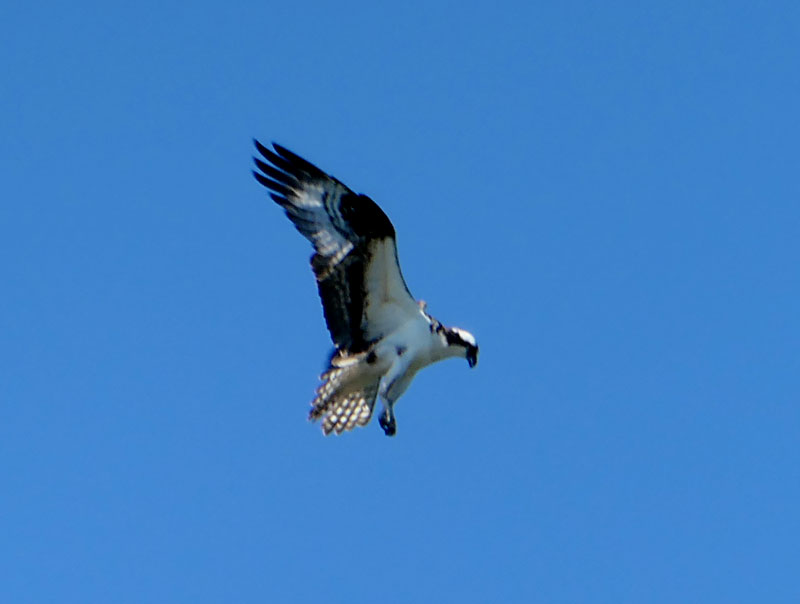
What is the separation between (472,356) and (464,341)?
0.17 m

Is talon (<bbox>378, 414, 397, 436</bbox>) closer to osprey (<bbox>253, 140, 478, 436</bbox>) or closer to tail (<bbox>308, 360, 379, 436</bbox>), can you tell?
osprey (<bbox>253, 140, 478, 436</bbox>)

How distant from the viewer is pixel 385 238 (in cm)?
1445

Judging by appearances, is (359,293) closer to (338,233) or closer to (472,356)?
(338,233)

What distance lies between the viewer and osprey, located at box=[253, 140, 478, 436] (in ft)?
47.5

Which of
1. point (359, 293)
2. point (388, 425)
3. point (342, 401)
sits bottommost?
point (388, 425)

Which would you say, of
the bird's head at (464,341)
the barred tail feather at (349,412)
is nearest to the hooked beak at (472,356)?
the bird's head at (464,341)

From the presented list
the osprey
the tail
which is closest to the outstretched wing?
the osprey

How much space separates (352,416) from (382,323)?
41.9 inches

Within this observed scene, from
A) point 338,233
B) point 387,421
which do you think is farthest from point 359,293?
point 387,421

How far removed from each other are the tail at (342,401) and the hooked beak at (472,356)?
0.86 meters

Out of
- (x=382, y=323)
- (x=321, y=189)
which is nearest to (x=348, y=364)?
(x=382, y=323)

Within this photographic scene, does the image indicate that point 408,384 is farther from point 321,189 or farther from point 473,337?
point 321,189

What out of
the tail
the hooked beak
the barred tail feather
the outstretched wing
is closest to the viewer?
the outstretched wing

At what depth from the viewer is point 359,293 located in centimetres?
1473
